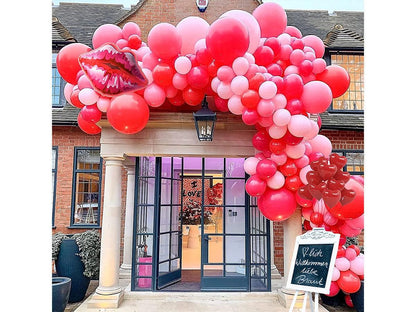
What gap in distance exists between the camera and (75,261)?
6438mm

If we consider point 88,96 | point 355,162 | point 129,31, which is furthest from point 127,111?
point 355,162

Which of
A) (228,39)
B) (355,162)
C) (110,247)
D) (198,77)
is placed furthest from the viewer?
(355,162)

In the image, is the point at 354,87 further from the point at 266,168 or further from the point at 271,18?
the point at 266,168

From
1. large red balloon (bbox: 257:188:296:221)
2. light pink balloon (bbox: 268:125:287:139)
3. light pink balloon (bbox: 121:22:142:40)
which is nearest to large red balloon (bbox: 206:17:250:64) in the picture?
light pink balloon (bbox: 268:125:287:139)

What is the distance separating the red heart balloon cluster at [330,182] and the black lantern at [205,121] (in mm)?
1502

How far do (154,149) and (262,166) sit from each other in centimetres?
190

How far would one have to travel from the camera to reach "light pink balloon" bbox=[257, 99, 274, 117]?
4254 millimetres

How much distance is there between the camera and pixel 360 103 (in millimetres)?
7953

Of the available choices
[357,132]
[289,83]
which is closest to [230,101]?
[289,83]

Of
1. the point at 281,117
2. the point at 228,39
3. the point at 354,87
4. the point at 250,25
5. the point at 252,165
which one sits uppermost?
the point at 354,87

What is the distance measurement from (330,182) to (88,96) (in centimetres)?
346
